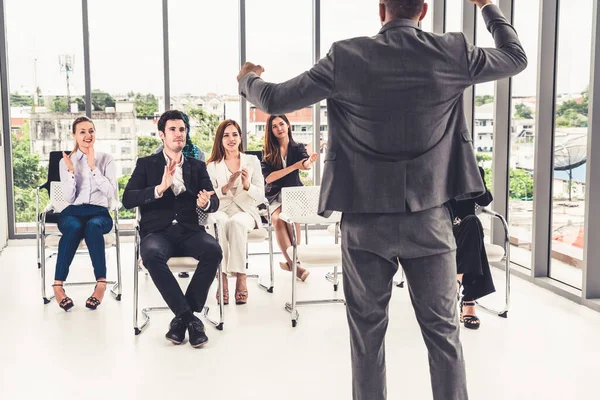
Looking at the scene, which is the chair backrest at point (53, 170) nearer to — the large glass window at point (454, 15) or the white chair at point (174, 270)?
the white chair at point (174, 270)

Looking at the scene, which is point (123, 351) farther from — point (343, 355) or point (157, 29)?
point (157, 29)

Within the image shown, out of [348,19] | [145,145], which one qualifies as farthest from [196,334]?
[348,19]

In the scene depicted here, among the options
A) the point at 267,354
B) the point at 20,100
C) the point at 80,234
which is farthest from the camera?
the point at 20,100

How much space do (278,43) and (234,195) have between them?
324cm

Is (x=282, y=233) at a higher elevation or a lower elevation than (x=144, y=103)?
lower

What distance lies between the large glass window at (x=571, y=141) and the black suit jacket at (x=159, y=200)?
271 cm

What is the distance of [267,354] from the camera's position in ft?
11.7

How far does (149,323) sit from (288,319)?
939mm

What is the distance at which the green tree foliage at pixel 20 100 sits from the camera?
7.13m

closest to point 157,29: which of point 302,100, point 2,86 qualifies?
point 2,86

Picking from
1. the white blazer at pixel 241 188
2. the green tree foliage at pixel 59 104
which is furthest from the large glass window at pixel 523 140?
the green tree foliage at pixel 59 104

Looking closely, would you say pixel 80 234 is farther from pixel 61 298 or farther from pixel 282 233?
pixel 282 233

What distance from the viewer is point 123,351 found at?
362 cm

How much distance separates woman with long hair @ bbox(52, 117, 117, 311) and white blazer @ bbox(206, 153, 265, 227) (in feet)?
2.62
